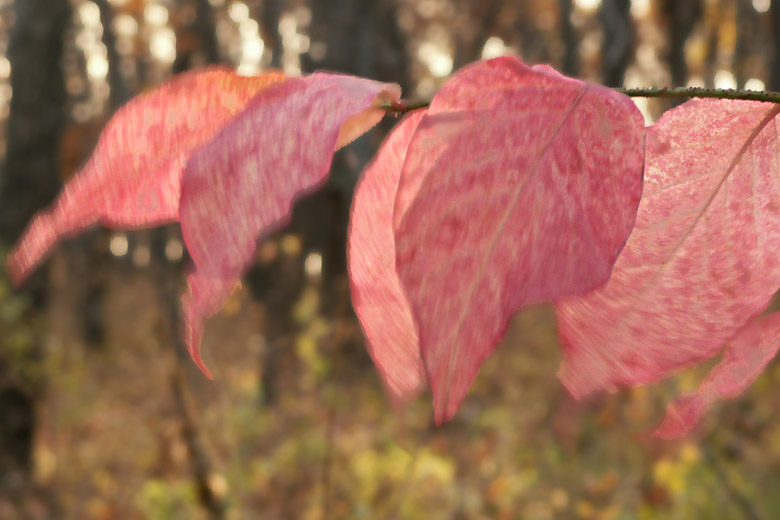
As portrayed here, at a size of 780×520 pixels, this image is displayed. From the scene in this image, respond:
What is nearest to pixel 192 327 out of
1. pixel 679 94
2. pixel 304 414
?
pixel 679 94

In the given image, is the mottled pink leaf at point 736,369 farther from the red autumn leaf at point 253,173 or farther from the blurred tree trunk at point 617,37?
the blurred tree trunk at point 617,37

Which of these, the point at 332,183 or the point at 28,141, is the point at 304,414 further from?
the point at 28,141

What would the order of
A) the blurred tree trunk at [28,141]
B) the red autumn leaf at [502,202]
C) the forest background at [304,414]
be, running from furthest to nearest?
the blurred tree trunk at [28,141], the forest background at [304,414], the red autumn leaf at [502,202]

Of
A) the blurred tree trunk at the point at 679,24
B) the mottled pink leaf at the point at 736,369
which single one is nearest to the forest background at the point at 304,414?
the blurred tree trunk at the point at 679,24

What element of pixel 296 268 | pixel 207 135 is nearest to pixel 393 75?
pixel 296 268

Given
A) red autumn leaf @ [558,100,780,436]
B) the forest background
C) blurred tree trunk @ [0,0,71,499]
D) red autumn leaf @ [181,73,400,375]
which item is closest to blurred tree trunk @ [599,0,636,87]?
the forest background

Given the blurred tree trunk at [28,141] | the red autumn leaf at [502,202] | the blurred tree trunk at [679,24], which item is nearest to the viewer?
the red autumn leaf at [502,202]
